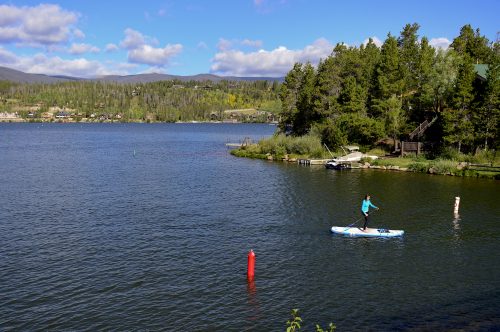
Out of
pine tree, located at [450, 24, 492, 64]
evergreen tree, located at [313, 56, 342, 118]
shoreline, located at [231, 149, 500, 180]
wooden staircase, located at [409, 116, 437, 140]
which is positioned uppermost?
pine tree, located at [450, 24, 492, 64]

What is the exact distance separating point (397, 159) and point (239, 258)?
6276 cm

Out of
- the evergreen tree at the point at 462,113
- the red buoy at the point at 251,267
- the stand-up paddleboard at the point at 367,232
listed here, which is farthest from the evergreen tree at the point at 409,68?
the red buoy at the point at 251,267

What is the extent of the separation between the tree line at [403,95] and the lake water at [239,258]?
84.0 feet

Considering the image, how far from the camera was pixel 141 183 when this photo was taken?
66.9 metres

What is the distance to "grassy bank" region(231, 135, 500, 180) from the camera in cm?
7488

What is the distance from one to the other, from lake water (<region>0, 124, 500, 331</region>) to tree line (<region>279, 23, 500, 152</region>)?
25.6m

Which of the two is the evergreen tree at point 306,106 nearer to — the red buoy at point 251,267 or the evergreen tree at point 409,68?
the evergreen tree at point 409,68

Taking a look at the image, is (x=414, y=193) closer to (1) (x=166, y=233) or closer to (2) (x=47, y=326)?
(1) (x=166, y=233)

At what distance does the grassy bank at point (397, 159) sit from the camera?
74875mm

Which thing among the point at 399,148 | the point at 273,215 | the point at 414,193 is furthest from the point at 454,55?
the point at 273,215

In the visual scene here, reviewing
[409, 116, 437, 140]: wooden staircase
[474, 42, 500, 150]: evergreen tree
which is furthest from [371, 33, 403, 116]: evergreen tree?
[474, 42, 500, 150]: evergreen tree

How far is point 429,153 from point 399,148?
8056 millimetres

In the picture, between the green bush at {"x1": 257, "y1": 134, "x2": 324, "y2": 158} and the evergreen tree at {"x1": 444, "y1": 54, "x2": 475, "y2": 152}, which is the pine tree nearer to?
the evergreen tree at {"x1": 444, "y1": 54, "x2": 475, "y2": 152}

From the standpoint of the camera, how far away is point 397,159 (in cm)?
Result: 8794
